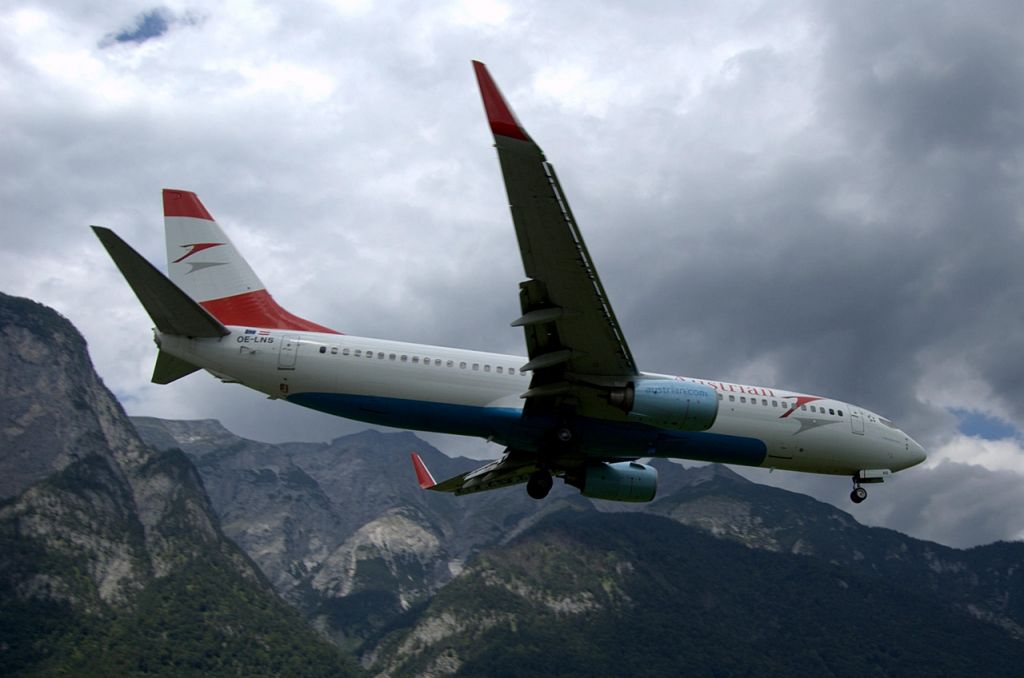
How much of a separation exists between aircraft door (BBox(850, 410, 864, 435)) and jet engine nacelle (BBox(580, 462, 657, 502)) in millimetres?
7739

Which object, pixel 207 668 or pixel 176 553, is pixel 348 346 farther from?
pixel 176 553

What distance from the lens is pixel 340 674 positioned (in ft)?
639

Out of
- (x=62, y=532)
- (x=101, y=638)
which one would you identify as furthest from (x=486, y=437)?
(x=62, y=532)

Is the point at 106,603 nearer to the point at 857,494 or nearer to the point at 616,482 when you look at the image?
the point at 616,482

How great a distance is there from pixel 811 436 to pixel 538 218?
15.5 m

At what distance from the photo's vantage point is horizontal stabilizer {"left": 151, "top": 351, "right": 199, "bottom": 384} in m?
32.2

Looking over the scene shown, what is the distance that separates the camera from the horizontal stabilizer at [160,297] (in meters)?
27.3

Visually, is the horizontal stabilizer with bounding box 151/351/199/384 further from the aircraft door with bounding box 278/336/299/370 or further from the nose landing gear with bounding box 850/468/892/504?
the nose landing gear with bounding box 850/468/892/504

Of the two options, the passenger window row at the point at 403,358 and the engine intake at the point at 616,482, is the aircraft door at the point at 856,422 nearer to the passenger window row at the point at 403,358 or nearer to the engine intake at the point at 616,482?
the engine intake at the point at 616,482

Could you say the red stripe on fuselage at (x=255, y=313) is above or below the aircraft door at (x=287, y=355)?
above

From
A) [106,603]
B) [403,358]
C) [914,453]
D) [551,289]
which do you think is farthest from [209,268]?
[106,603]

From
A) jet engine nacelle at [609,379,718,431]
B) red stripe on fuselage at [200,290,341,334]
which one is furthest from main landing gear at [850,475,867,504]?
red stripe on fuselage at [200,290,341,334]

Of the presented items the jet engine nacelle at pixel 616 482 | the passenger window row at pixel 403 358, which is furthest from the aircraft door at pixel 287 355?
the jet engine nacelle at pixel 616 482

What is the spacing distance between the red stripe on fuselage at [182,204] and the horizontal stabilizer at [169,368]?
6.04 meters
